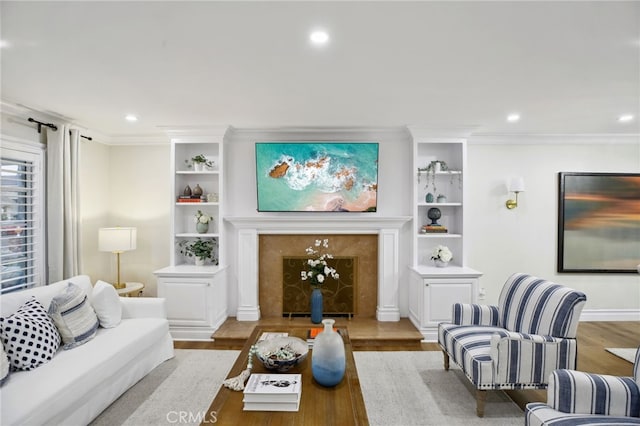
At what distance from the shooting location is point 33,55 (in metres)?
2.17

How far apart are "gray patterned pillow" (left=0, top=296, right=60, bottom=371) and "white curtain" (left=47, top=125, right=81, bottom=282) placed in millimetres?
1388

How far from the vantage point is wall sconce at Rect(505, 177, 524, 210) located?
14.5 feet

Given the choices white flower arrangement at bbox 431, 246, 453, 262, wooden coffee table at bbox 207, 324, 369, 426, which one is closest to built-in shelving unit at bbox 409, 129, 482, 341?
white flower arrangement at bbox 431, 246, 453, 262

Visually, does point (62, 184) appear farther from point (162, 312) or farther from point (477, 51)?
point (477, 51)

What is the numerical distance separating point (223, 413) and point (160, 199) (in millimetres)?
3500

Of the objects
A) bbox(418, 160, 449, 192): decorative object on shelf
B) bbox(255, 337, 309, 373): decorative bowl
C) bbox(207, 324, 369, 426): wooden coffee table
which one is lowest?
bbox(207, 324, 369, 426): wooden coffee table

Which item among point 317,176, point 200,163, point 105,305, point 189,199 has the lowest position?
point 105,305

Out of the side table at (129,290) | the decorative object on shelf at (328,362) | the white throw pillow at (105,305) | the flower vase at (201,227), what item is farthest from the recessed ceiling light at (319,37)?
the side table at (129,290)

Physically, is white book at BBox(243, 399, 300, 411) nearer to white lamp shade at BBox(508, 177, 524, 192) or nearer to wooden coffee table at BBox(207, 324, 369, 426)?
wooden coffee table at BBox(207, 324, 369, 426)

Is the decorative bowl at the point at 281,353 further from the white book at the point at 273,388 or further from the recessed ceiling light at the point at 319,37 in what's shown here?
the recessed ceiling light at the point at 319,37

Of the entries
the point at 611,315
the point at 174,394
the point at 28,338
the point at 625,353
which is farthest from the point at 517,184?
the point at 28,338

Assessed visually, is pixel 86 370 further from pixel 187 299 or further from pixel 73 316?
pixel 187 299

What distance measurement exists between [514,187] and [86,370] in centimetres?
476

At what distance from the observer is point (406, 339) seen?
3805 mm
